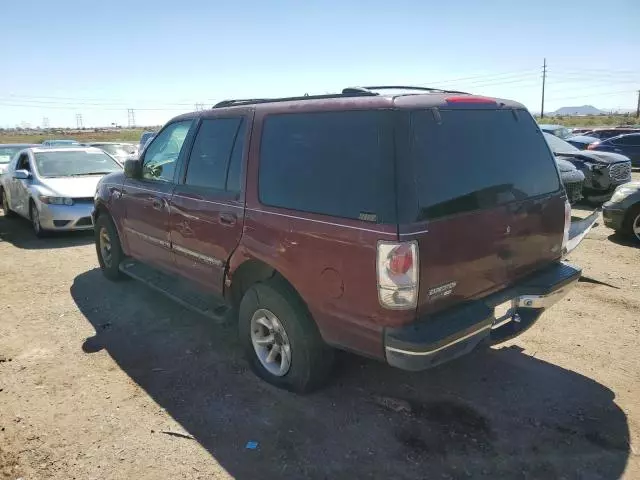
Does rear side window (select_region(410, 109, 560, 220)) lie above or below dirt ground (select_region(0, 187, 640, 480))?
above

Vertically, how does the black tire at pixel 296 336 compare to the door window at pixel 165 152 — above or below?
below

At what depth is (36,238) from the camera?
8.98 m

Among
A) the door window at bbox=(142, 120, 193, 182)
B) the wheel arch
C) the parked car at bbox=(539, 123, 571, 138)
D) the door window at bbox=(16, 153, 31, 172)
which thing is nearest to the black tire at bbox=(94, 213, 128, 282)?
the door window at bbox=(142, 120, 193, 182)

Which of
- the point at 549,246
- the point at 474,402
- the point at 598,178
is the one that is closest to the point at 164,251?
the point at 474,402

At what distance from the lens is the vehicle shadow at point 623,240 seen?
7527mm

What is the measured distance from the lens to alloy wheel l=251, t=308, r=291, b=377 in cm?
347

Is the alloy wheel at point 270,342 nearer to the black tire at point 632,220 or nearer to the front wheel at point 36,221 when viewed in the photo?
the black tire at point 632,220

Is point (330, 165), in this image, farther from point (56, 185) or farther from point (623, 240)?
point (56, 185)

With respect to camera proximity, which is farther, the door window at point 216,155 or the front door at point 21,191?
the front door at point 21,191

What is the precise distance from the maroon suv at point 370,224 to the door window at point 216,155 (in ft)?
0.05

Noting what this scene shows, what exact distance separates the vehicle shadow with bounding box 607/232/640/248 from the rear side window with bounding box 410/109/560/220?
4.82 metres

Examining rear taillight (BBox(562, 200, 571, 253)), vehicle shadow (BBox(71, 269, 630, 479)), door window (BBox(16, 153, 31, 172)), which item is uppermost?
door window (BBox(16, 153, 31, 172))

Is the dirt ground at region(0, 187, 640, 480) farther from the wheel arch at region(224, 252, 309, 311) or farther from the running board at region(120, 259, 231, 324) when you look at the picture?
the wheel arch at region(224, 252, 309, 311)

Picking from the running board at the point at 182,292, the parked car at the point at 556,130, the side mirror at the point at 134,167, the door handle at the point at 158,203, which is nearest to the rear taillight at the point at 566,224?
the running board at the point at 182,292
